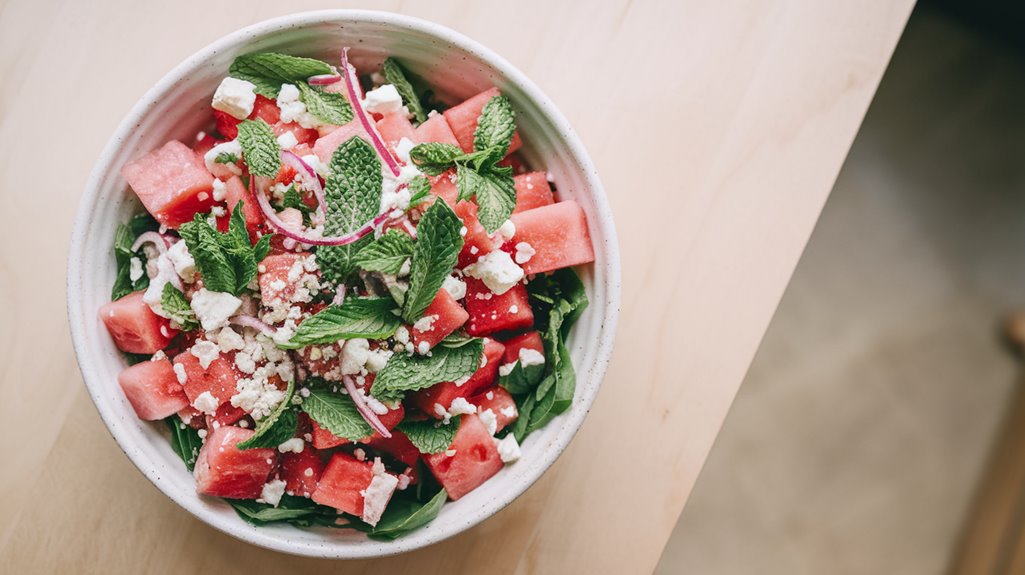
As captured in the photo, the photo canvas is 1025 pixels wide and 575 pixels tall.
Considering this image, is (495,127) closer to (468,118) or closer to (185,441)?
(468,118)

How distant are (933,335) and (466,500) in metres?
1.87

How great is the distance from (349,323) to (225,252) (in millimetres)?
199

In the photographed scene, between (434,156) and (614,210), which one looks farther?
(614,210)

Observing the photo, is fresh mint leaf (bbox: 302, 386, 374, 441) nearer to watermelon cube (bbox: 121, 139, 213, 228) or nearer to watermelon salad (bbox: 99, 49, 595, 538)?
watermelon salad (bbox: 99, 49, 595, 538)

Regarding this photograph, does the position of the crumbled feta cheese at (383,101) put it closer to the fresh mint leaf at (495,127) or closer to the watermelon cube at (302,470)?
the fresh mint leaf at (495,127)

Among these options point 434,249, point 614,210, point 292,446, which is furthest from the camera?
point 614,210

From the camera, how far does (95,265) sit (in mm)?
1205

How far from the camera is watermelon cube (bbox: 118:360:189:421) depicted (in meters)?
1.19

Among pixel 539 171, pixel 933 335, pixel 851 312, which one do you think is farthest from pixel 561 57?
pixel 933 335

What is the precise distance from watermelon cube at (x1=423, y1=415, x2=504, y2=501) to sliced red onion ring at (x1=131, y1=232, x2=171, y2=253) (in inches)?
19.7

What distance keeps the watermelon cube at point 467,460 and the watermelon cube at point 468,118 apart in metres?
0.42

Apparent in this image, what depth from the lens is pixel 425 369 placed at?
1.18 m

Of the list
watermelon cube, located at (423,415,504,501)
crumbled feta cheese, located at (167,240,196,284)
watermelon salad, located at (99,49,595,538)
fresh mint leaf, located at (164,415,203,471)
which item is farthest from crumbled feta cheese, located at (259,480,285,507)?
crumbled feta cheese, located at (167,240,196,284)

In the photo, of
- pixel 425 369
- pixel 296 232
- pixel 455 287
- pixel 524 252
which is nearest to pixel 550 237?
pixel 524 252
